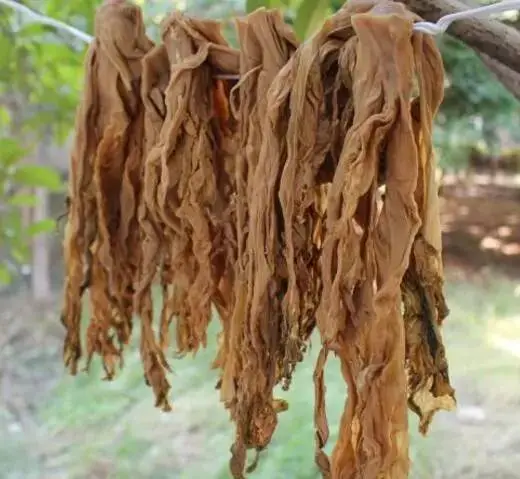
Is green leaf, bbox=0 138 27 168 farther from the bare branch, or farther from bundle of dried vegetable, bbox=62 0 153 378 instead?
the bare branch

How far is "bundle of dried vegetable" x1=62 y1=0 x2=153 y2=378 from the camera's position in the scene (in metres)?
0.54

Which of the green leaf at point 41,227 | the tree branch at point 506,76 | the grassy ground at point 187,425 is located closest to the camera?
the tree branch at point 506,76

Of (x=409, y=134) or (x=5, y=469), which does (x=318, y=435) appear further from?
(x=5, y=469)

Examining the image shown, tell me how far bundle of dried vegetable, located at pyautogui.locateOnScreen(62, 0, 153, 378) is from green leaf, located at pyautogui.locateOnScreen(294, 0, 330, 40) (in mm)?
109

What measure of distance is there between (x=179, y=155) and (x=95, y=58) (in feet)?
0.33

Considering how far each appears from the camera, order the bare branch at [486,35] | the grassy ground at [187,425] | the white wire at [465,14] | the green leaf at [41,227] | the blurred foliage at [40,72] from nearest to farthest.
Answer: the white wire at [465,14]
the bare branch at [486,35]
the blurred foliage at [40,72]
the green leaf at [41,227]
the grassy ground at [187,425]

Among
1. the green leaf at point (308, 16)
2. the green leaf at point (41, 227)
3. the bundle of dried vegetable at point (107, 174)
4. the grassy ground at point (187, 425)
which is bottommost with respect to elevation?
the grassy ground at point (187, 425)

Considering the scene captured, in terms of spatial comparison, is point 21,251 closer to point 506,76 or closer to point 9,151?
point 9,151

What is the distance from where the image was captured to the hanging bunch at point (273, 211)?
394mm

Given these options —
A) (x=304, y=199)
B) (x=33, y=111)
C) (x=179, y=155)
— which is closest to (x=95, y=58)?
(x=179, y=155)

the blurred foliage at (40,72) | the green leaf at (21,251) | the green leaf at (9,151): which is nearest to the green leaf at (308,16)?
the blurred foliage at (40,72)

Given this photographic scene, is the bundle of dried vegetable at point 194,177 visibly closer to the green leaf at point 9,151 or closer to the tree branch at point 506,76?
the tree branch at point 506,76

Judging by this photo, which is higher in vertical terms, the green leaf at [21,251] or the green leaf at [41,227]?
the green leaf at [41,227]

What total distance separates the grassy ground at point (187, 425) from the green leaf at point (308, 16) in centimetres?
64
